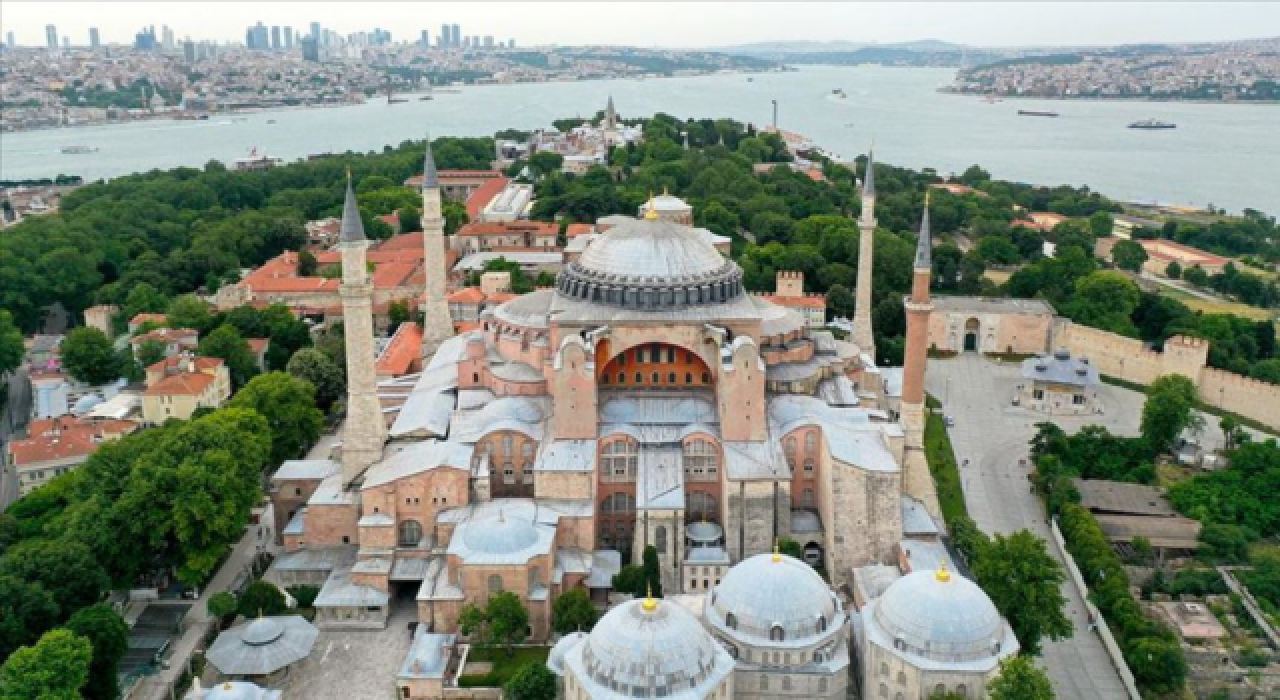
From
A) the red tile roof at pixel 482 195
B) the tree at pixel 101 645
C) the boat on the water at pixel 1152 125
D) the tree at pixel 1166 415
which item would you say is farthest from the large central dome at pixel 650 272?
the boat on the water at pixel 1152 125

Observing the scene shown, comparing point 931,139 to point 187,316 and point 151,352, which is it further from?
point 151,352

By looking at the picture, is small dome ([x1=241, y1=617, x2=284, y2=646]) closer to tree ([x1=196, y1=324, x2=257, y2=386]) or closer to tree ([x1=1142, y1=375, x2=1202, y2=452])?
tree ([x1=196, y1=324, x2=257, y2=386])

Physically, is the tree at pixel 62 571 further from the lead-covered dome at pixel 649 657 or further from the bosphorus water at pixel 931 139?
the bosphorus water at pixel 931 139

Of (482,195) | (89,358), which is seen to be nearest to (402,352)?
(89,358)

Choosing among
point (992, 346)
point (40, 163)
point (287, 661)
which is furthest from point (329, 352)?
point (40, 163)

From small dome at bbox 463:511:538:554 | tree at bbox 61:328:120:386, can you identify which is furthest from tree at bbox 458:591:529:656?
tree at bbox 61:328:120:386
